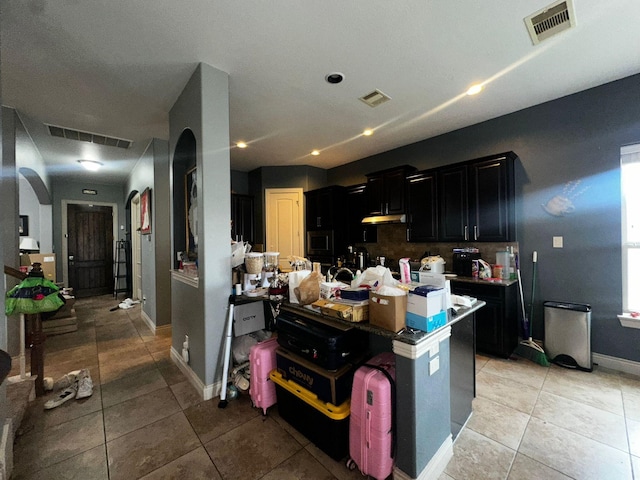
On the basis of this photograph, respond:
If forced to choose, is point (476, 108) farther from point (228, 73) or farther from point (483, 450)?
point (483, 450)

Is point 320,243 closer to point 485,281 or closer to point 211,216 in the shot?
point 485,281

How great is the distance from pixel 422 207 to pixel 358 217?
4.37ft

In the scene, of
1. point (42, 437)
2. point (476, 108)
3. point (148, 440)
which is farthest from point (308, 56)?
point (42, 437)

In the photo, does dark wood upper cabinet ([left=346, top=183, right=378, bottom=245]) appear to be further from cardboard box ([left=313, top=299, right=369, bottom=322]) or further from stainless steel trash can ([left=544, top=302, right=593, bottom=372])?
cardboard box ([left=313, top=299, right=369, bottom=322])

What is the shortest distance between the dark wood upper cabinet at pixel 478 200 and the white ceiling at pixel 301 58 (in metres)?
0.68

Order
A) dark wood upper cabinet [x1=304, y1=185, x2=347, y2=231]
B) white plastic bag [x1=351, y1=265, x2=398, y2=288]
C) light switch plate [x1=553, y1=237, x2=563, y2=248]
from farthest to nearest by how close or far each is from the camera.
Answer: dark wood upper cabinet [x1=304, y1=185, x2=347, y2=231], light switch plate [x1=553, y1=237, x2=563, y2=248], white plastic bag [x1=351, y1=265, x2=398, y2=288]

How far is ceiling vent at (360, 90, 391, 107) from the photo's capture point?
282 cm

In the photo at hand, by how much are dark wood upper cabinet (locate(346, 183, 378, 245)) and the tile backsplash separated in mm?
130

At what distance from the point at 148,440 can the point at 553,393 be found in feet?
10.7

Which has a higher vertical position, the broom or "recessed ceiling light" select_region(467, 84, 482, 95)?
"recessed ceiling light" select_region(467, 84, 482, 95)

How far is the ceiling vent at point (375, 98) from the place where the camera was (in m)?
2.82

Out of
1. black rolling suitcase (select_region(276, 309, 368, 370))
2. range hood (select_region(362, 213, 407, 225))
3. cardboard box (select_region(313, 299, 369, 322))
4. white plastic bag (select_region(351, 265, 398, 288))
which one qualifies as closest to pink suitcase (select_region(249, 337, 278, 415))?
black rolling suitcase (select_region(276, 309, 368, 370))

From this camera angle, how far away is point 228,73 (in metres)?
2.42

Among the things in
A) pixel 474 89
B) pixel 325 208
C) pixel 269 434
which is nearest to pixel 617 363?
pixel 474 89
